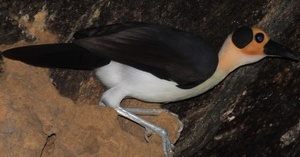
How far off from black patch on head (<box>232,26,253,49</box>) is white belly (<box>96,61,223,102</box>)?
0.34 m

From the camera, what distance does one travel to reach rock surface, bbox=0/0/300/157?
18.6 feet

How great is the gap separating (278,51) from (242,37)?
247mm

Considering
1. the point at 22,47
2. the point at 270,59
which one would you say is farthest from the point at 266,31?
the point at 22,47

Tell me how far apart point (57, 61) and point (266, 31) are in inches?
59.3

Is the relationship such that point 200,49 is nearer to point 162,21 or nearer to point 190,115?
point 162,21

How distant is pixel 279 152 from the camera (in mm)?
6344

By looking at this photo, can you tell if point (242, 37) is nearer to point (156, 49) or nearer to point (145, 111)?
point (156, 49)

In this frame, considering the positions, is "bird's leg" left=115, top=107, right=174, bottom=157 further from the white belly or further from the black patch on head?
the black patch on head

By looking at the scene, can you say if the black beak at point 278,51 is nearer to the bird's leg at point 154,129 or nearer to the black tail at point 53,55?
the bird's leg at point 154,129

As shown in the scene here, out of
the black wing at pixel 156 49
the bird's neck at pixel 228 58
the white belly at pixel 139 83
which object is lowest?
the white belly at pixel 139 83

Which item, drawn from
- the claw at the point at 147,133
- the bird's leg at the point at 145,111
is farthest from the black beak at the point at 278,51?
the claw at the point at 147,133

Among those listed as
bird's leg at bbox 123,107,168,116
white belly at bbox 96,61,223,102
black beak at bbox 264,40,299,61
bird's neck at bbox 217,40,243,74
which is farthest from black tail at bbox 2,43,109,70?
black beak at bbox 264,40,299,61

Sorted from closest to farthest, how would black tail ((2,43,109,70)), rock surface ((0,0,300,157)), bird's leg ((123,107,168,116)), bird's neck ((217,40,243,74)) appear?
black tail ((2,43,109,70))
rock surface ((0,0,300,157))
bird's neck ((217,40,243,74))
bird's leg ((123,107,168,116))

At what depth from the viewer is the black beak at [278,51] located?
5926 mm
